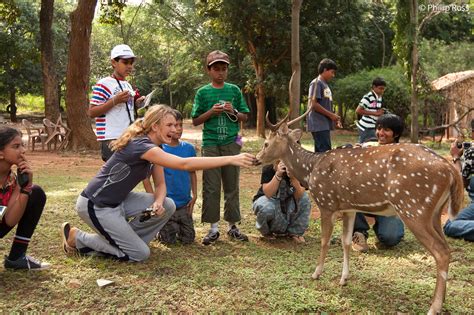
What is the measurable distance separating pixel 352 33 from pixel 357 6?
4.16ft

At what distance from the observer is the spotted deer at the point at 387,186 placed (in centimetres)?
399

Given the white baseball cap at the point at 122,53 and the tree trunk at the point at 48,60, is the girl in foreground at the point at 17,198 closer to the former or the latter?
the white baseball cap at the point at 122,53

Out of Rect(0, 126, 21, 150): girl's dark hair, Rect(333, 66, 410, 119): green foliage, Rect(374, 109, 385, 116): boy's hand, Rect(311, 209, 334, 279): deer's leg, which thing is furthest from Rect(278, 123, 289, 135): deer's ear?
Rect(333, 66, 410, 119): green foliage

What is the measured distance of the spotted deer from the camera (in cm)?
399

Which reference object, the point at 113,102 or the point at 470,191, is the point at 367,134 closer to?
the point at 470,191

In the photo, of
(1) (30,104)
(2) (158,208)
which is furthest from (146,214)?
(1) (30,104)

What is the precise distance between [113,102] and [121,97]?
0.10 meters

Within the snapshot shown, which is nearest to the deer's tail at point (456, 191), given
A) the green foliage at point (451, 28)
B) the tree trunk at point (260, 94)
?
the tree trunk at point (260, 94)

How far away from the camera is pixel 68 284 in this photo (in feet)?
14.2

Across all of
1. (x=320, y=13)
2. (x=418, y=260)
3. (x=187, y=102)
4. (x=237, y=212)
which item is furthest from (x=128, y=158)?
(x=187, y=102)

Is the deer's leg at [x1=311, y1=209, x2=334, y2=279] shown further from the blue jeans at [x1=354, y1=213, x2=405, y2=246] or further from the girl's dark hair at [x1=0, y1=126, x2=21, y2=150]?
the girl's dark hair at [x1=0, y1=126, x2=21, y2=150]

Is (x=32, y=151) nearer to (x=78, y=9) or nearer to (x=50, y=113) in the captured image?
(x=50, y=113)

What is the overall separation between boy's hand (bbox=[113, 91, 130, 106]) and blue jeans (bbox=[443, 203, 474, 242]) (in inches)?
156

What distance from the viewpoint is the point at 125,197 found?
16.3 ft
